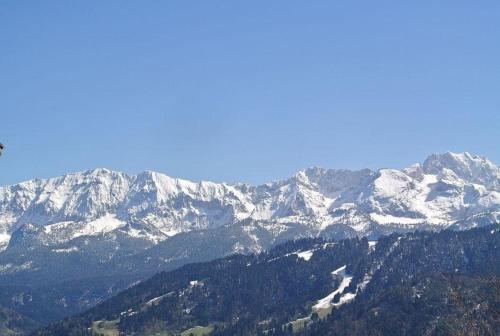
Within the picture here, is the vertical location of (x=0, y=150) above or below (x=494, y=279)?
above

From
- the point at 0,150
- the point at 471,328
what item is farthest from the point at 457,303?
the point at 0,150

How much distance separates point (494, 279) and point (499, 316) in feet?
8.18

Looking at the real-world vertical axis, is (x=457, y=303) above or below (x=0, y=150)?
below

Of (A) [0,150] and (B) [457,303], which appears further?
(A) [0,150]

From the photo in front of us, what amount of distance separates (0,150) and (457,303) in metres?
31.9

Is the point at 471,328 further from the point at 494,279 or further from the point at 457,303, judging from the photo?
the point at 494,279

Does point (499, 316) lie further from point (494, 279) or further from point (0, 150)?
point (0, 150)

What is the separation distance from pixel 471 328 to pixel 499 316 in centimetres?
360

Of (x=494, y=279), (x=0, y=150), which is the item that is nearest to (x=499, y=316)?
(x=494, y=279)

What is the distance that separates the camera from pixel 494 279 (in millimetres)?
49219

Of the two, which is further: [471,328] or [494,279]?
[494,279]

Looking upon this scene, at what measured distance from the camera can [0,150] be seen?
50.5 meters

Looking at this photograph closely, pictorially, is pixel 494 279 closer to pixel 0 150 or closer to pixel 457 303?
pixel 457 303

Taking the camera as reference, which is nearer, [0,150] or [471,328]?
[471,328]
